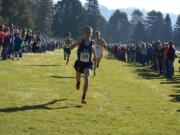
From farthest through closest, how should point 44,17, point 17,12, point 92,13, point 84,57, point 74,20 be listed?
point 92,13 → point 74,20 → point 44,17 → point 17,12 → point 84,57

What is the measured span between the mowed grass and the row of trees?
68.1m

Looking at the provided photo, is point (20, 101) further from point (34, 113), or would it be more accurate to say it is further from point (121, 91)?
point (121, 91)

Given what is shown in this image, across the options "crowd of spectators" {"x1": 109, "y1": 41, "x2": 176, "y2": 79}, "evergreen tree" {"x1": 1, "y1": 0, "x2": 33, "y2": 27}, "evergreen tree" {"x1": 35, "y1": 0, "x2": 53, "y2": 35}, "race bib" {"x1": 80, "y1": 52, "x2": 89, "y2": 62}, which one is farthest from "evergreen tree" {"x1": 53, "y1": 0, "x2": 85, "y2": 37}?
"race bib" {"x1": 80, "y1": 52, "x2": 89, "y2": 62}

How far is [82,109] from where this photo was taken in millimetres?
14172

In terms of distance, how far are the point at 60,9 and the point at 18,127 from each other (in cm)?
14135

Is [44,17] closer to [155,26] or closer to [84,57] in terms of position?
[155,26]

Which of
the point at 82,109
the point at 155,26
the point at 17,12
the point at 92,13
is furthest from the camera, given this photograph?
the point at 155,26

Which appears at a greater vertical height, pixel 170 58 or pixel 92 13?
pixel 92 13

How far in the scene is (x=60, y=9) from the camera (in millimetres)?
151250

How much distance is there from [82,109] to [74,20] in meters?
127

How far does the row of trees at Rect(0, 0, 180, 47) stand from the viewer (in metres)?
101

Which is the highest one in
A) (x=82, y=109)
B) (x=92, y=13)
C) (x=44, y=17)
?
(x=92, y=13)

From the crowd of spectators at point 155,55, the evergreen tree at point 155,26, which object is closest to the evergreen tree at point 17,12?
the crowd of spectators at point 155,55

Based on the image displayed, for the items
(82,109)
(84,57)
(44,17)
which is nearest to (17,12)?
(44,17)
